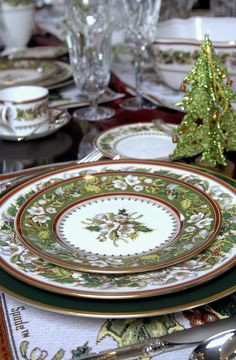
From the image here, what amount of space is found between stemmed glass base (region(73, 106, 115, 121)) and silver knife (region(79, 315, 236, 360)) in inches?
22.1

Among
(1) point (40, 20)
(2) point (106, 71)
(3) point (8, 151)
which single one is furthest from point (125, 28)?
(1) point (40, 20)

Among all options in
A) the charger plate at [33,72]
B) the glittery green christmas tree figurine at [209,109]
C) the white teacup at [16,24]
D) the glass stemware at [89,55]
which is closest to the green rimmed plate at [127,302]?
the glittery green christmas tree figurine at [209,109]

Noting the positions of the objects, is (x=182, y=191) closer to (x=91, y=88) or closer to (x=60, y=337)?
(x=60, y=337)

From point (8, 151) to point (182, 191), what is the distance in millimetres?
328

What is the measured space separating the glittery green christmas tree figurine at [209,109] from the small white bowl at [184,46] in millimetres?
170

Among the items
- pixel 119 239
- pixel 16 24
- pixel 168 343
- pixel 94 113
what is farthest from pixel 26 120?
pixel 16 24

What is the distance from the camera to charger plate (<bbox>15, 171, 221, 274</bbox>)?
0.49 meters

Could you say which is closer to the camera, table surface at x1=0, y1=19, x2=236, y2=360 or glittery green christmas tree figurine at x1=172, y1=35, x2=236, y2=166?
table surface at x1=0, y1=19, x2=236, y2=360

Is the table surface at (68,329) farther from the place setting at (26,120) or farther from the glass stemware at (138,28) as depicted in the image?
the glass stemware at (138,28)

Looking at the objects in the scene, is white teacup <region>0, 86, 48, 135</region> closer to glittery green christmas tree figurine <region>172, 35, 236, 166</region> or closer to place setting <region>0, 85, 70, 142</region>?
place setting <region>0, 85, 70, 142</region>

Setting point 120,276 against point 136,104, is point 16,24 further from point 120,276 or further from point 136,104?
point 120,276

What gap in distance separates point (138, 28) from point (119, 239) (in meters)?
0.57

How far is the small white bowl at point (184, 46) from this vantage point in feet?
2.97

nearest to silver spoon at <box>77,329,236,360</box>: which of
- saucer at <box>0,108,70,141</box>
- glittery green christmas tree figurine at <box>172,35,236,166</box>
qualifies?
glittery green christmas tree figurine at <box>172,35,236,166</box>
